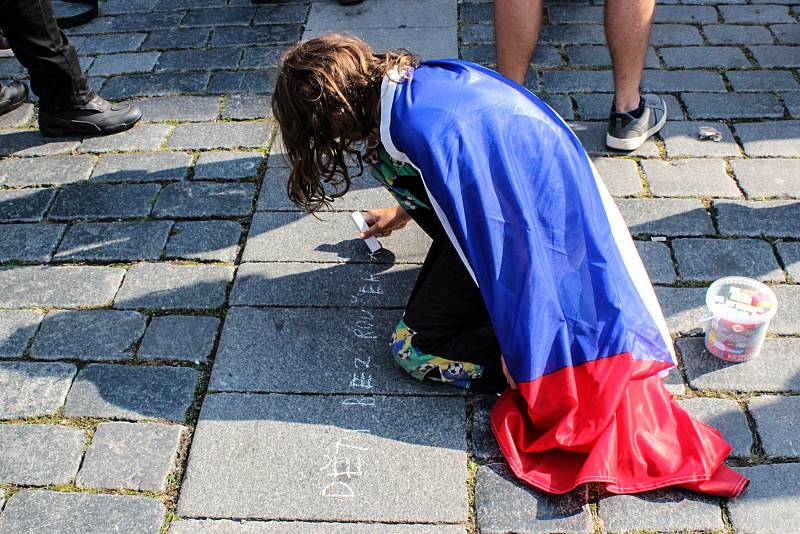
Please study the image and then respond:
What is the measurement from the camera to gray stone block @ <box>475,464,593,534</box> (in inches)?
78.3

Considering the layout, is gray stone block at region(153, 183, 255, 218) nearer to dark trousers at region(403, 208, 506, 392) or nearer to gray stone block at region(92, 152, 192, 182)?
gray stone block at region(92, 152, 192, 182)

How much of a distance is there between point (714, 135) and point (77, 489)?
2.73 metres

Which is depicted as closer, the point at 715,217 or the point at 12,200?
the point at 715,217

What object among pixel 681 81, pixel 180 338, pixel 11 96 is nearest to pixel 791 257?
pixel 681 81

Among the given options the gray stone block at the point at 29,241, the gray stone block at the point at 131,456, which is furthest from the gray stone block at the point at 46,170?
the gray stone block at the point at 131,456

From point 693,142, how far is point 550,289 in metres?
1.60

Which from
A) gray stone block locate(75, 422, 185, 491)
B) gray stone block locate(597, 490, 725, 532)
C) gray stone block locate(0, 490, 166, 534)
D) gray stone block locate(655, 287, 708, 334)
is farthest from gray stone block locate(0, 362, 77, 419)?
gray stone block locate(655, 287, 708, 334)

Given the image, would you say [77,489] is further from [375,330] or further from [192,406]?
[375,330]

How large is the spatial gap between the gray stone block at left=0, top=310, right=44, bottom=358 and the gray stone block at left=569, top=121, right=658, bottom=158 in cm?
220

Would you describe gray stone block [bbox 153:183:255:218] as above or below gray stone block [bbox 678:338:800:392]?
below

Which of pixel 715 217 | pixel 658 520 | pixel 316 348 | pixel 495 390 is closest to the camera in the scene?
pixel 658 520

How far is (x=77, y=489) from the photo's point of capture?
2.13 metres

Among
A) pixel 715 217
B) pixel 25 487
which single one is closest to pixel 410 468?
→ pixel 25 487

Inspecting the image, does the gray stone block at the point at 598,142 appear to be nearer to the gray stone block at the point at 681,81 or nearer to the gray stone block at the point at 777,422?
the gray stone block at the point at 681,81
